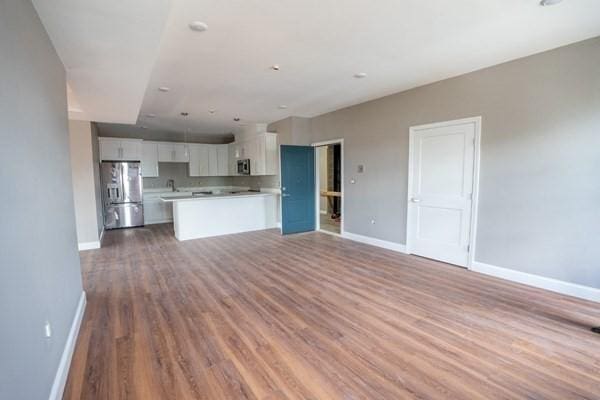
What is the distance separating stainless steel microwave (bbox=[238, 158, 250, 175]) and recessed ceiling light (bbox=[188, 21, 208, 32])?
5278 millimetres

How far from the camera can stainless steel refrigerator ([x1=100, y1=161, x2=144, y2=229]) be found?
7195 mm

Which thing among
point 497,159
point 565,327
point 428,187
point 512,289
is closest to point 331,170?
point 428,187

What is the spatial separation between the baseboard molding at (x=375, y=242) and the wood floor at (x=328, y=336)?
82cm

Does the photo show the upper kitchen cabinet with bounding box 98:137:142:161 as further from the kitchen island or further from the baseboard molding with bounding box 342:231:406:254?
the baseboard molding with bounding box 342:231:406:254

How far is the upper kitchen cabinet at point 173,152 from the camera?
8.34 m

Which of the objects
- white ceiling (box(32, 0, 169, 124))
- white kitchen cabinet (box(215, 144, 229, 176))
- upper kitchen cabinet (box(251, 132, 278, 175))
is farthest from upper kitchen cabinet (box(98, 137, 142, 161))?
white ceiling (box(32, 0, 169, 124))

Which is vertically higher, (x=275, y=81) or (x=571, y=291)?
(x=275, y=81)

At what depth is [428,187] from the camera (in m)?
4.53

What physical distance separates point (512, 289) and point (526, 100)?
2.20 m

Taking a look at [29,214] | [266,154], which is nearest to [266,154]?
[266,154]

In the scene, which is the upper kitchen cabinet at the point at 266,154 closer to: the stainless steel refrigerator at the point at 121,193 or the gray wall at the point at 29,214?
the stainless steel refrigerator at the point at 121,193

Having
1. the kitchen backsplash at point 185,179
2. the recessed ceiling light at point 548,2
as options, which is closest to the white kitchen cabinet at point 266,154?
the kitchen backsplash at point 185,179

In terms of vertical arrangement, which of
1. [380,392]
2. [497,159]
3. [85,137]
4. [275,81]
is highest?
[275,81]

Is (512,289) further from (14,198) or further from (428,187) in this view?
(14,198)
